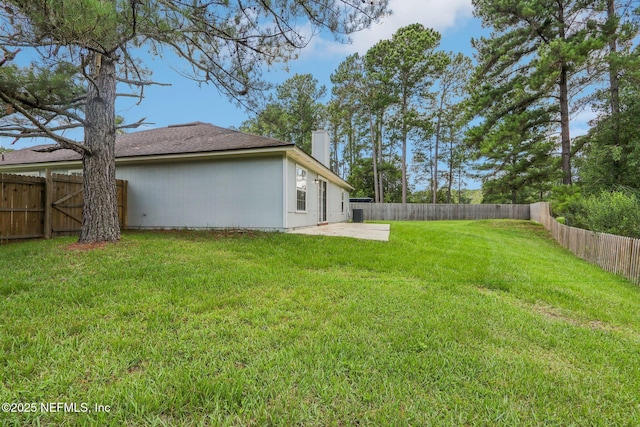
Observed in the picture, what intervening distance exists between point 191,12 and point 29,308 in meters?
4.56

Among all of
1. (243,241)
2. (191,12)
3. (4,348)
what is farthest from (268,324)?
(191,12)

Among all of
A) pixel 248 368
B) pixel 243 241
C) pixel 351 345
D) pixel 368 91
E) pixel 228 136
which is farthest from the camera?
pixel 368 91

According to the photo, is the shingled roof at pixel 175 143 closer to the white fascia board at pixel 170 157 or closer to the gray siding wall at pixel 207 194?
the white fascia board at pixel 170 157

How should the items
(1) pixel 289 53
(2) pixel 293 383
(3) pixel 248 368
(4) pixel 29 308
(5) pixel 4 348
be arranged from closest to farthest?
(2) pixel 293 383, (3) pixel 248 368, (5) pixel 4 348, (4) pixel 29 308, (1) pixel 289 53

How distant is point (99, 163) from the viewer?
20.5 feet

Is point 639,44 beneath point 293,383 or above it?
above

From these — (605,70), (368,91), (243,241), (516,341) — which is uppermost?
(368,91)

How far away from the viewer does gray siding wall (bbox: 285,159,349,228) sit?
8.74 m

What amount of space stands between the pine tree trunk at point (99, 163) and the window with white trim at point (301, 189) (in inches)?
195

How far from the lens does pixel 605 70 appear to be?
12555mm

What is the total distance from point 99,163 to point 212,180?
3.06 metres

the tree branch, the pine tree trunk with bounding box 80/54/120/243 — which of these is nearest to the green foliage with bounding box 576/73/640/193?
the pine tree trunk with bounding box 80/54/120/243

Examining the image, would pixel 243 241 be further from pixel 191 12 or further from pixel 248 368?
pixel 248 368

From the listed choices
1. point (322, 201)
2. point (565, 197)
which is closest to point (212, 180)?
point (322, 201)
